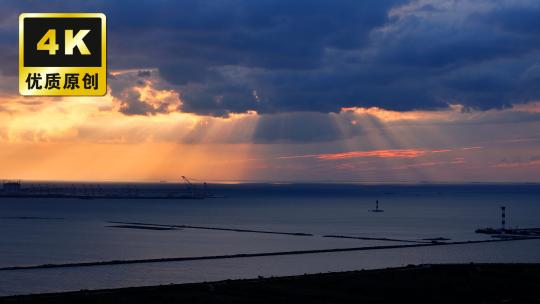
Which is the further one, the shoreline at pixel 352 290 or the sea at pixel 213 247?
the sea at pixel 213 247

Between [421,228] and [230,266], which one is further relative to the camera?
[421,228]

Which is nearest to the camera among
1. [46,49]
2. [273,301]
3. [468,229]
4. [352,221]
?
[46,49]

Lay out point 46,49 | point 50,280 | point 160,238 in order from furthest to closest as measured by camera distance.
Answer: point 160,238 → point 50,280 → point 46,49

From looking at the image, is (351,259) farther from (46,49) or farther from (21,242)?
(46,49)

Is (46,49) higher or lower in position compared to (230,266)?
higher

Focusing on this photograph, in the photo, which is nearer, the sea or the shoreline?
the shoreline

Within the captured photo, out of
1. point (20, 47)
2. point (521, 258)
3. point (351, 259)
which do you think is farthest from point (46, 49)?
point (521, 258)

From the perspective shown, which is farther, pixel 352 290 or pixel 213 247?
pixel 213 247
